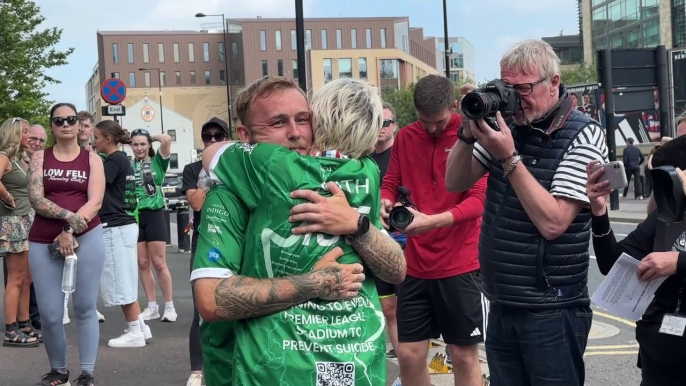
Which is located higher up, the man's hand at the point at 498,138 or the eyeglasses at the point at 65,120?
the eyeglasses at the point at 65,120

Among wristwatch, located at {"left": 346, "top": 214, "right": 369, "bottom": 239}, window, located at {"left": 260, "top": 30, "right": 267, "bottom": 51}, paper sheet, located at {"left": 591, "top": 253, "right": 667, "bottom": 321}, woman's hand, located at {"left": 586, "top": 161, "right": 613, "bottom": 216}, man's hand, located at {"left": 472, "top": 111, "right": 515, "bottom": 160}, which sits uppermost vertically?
window, located at {"left": 260, "top": 30, "right": 267, "bottom": 51}

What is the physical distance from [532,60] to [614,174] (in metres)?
0.60

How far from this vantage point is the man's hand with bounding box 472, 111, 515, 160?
11.4 feet

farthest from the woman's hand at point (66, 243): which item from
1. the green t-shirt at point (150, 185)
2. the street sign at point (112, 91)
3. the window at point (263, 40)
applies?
the window at point (263, 40)

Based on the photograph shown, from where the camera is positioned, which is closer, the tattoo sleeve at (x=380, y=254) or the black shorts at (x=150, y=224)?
the tattoo sleeve at (x=380, y=254)

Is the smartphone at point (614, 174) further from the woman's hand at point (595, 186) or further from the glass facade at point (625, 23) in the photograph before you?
the glass facade at point (625, 23)

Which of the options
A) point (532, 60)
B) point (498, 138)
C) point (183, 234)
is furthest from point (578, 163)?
point (183, 234)

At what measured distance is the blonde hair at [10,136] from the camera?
7.97 metres

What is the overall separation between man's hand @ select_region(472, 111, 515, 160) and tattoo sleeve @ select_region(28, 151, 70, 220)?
3.57 meters

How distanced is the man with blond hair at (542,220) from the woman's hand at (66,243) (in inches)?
131

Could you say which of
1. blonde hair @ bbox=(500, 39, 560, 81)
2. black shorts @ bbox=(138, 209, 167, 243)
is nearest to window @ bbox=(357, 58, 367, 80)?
black shorts @ bbox=(138, 209, 167, 243)

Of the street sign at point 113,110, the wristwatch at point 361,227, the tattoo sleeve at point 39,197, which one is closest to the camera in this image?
the wristwatch at point 361,227

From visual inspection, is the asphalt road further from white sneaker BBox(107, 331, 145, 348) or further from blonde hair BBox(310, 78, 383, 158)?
blonde hair BBox(310, 78, 383, 158)

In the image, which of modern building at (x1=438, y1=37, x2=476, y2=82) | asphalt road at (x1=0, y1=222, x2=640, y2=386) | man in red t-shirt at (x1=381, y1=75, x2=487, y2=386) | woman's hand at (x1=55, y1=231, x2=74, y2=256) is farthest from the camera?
modern building at (x1=438, y1=37, x2=476, y2=82)
